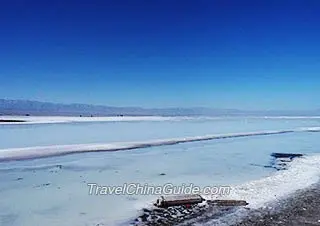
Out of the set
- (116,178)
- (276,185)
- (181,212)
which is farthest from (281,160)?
(181,212)

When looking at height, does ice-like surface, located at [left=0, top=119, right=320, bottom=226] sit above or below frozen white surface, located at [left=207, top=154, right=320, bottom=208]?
below

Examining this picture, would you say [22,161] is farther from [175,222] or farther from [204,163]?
[175,222]

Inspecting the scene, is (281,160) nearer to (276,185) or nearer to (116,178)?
(276,185)

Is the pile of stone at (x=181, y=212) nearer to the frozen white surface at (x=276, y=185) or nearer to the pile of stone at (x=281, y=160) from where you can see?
the frozen white surface at (x=276, y=185)

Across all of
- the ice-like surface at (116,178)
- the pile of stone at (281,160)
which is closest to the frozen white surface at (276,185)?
the ice-like surface at (116,178)

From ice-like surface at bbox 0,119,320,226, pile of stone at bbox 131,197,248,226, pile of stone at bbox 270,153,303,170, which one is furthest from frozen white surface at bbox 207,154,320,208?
pile of stone at bbox 131,197,248,226

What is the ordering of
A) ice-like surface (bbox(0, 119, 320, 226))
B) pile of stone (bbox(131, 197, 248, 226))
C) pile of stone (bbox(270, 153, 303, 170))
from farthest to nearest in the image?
pile of stone (bbox(270, 153, 303, 170))
ice-like surface (bbox(0, 119, 320, 226))
pile of stone (bbox(131, 197, 248, 226))

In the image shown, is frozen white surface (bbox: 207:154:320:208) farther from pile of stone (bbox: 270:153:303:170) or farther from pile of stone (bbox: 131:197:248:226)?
pile of stone (bbox: 131:197:248:226)

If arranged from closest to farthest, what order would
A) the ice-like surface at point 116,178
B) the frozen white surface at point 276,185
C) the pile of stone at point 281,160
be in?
1. the ice-like surface at point 116,178
2. the frozen white surface at point 276,185
3. the pile of stone at point 281,160

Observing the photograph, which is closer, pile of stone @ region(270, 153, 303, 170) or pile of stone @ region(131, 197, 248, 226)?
pile of stone @ region(131, 197, 248, 226)

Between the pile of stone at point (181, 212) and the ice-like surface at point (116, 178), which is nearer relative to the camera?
the pile of stone at point (181, 212)

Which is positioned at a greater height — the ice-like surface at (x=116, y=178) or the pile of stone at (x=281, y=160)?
the pile of stone at (x=281, y=160)

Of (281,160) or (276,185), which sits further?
(281,160)
